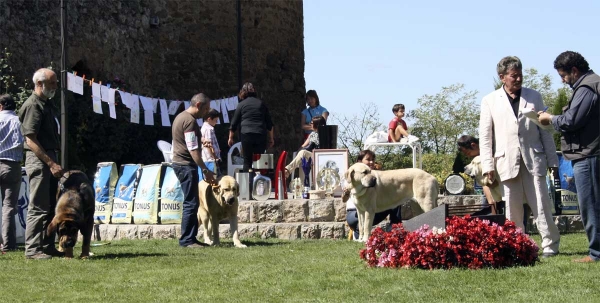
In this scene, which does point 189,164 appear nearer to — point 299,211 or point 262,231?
point 262,231

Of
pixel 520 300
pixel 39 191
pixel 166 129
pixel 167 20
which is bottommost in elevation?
pixel 520 300

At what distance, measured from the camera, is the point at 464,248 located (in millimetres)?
8070

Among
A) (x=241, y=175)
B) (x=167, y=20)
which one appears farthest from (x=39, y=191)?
(x=167, y=20)

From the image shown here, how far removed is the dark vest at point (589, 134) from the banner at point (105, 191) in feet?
27.5

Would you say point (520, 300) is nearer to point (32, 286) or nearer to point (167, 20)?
point (32, 286)

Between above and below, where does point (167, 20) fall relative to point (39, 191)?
above

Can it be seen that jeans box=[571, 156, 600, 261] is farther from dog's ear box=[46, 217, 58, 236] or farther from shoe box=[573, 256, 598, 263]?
dog's ear box=[46, 217, 58, 236]

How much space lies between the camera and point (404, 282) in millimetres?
7320

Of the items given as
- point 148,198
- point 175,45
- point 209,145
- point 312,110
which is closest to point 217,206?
point 148,198

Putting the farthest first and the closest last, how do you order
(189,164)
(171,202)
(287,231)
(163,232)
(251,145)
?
1. (251,145)
2. (171,202)
3. (163,232)
4. (287,231)
5. (189,164)

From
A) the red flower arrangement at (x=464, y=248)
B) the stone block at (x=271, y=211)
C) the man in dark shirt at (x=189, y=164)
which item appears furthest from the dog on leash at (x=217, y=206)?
the red flower arrangement at (x=464, y=248)

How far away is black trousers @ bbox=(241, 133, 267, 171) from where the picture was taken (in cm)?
1463

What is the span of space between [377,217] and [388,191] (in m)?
0.87

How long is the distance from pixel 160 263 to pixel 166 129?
1366 cm
